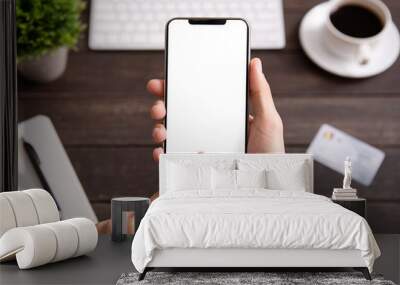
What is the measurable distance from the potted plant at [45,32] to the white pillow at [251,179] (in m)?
1.38

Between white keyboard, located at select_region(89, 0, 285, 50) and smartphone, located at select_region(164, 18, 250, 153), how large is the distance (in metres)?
0.26

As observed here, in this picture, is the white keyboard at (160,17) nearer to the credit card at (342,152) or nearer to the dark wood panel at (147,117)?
the dark wood panel at (147,117)

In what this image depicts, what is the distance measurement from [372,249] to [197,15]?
2045 millimetres

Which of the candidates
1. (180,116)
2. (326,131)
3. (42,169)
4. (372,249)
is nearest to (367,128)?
(326,131)

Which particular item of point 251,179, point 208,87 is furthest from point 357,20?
point 251,179

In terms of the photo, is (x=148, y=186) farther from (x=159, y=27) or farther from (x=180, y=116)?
(x=159, y=27)

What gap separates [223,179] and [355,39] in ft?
3.71

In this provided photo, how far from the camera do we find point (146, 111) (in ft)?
15.3

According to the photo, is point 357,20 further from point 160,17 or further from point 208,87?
point 160,17

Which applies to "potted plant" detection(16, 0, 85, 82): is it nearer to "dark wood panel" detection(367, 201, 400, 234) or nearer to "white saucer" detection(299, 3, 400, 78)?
"white saucer" detection(299, 3, 400, 78)

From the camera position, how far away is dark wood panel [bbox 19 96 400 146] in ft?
15.1

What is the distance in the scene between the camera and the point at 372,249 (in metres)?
3.11

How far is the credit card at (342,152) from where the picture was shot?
4.59m

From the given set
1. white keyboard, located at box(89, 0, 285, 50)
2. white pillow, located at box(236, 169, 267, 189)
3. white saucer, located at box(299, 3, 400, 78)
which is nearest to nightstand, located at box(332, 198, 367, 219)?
white pillow, located at box(236, 169, 267, 189)
